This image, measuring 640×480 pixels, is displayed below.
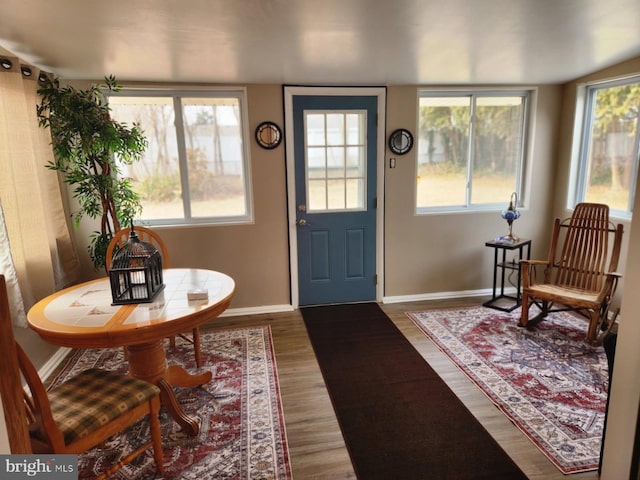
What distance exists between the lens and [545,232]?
14.3 ft

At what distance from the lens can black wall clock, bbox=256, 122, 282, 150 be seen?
3.72m

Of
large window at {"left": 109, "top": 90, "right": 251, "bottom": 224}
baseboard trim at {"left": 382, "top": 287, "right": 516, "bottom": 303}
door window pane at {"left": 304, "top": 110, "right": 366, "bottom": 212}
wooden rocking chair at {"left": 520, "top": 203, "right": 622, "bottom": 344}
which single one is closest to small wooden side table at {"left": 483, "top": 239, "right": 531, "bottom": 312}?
baseboard trim at {"left": 382, "top": 287, "right": 516, "bottom": 303}

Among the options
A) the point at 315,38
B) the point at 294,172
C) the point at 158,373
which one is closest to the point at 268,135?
the point at 294,172

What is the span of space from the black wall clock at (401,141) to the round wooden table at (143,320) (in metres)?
2.25

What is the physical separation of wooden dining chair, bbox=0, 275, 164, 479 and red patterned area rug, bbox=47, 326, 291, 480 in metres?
0.19

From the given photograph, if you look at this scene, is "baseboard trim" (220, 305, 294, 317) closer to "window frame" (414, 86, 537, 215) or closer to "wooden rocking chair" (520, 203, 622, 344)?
"window frame" (414, 86, 537, 215)

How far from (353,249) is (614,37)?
2606mm

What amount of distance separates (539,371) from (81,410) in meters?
2.79

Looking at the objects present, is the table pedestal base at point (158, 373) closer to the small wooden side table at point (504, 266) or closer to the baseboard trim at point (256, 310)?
the baseboard trim at point (256, 310)

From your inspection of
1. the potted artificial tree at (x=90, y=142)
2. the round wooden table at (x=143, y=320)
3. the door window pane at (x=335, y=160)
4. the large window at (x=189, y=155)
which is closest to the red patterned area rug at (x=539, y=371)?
the door window pane at (x=335, y=160)

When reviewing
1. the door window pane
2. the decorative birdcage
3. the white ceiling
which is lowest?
the decorative birdcage

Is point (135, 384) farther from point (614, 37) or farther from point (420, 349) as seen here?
point (614, 37)

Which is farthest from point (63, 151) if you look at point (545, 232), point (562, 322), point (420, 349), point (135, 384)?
point (545, 232)

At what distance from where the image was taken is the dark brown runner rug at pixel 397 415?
1.97 meters
